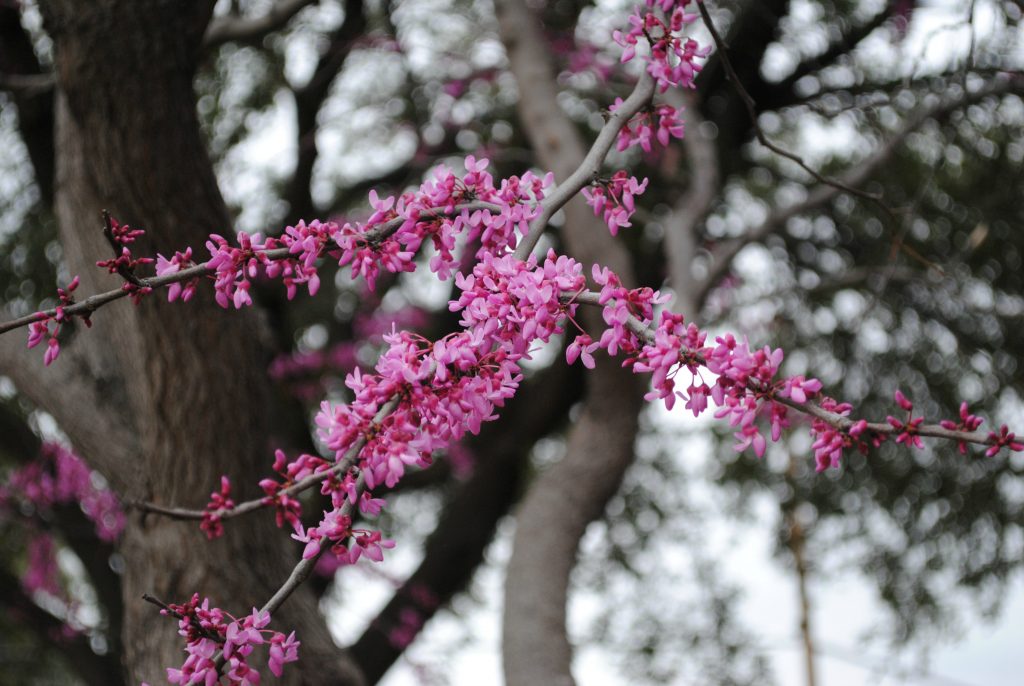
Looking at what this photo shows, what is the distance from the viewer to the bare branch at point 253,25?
15.0ft

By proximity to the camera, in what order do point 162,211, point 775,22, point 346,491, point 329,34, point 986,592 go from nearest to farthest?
point 346,491, point 162,211, point 775,22, point 986,592, point 329,34

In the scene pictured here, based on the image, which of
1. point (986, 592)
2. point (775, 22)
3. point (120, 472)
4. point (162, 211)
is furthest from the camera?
point (986, 592)

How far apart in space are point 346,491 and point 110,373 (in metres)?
2.54

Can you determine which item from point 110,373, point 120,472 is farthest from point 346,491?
point 110,373

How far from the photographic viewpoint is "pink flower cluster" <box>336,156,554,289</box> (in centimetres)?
191

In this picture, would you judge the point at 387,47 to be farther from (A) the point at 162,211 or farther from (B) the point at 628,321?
(B) the point at 628,321

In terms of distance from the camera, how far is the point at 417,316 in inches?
297

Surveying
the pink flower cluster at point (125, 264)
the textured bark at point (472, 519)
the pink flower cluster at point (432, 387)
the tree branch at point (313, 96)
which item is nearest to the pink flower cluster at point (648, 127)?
the pink flower cluster at point (432, 387)

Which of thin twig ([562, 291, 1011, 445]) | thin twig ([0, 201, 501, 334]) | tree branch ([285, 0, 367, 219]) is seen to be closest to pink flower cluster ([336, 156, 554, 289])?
thin twig ([0, 201, 501, 334])

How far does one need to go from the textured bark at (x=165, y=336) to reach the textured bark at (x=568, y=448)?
3.68ft

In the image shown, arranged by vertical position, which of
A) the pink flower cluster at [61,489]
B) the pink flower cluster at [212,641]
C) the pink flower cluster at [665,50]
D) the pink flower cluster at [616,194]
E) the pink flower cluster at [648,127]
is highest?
the pink flower cluster at [665,50]

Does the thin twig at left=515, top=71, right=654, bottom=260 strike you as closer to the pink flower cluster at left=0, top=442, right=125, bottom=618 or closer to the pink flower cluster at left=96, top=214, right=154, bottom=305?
the pink flower cluster at left=96, top=214, right=154, bottom=305

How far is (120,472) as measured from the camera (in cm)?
365

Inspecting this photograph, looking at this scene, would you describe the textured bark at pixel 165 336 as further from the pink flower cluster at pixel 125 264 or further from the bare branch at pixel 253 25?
the pink flower cluster at pixel 125 264
